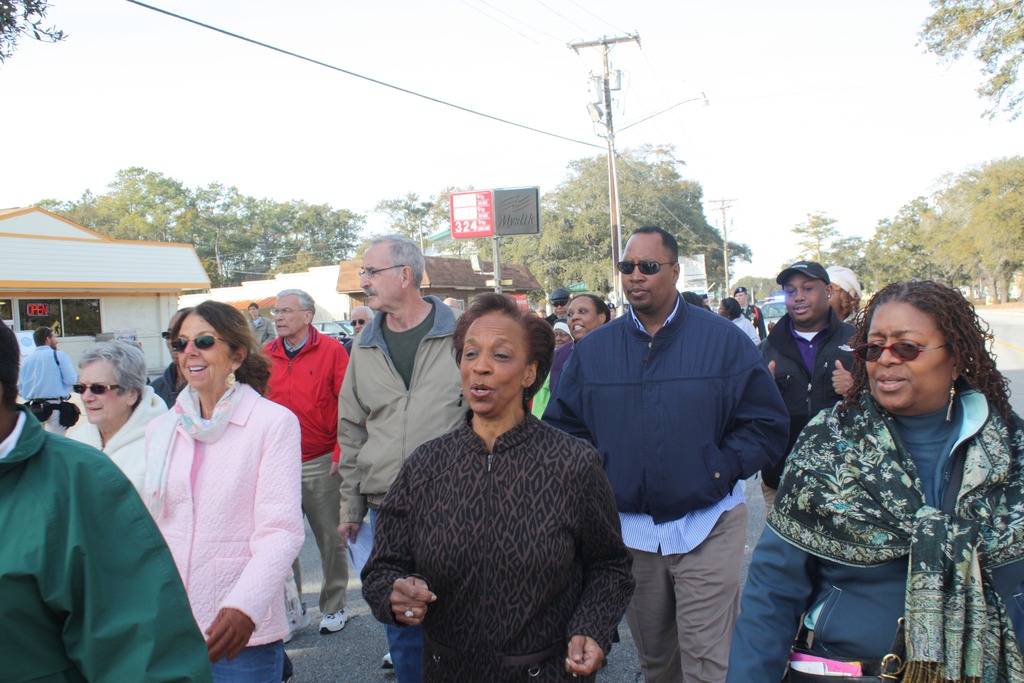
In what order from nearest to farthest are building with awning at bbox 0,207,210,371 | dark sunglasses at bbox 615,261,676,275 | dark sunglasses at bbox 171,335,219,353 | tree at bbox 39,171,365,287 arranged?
1. dark sunglasses at bbox 171,335,219,353
2. dark sunglasses at bbox 615,261,676,275
3. building with awning at bbox 0,207,210,371
4. tree at bbox 39,171,365,287

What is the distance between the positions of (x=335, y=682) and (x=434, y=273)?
3578cm

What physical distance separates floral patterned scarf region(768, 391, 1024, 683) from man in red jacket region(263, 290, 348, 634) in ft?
12.7

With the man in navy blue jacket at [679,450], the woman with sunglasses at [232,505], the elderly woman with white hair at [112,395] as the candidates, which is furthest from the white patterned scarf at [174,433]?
the man in navy blue jacket at [679,450]

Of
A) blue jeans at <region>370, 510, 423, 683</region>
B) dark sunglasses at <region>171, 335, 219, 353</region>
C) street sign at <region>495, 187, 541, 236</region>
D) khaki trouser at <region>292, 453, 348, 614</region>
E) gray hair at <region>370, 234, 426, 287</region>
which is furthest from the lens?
street sign at <region>495, 187, 541, 236</region>

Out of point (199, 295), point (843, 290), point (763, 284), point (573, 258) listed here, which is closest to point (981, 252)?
point (573, 258)

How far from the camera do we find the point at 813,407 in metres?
4.94

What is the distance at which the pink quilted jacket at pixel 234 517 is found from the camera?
2.88m

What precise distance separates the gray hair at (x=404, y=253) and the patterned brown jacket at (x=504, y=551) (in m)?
1.71

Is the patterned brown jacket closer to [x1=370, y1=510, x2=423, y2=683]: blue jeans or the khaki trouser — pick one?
[x1=370, y1=510, x2=423, y2=683]: blue jeans

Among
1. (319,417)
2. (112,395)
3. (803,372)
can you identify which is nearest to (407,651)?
(112,395)

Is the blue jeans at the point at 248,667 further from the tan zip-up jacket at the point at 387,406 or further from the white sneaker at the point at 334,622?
the white sneaker at the point at 334,622

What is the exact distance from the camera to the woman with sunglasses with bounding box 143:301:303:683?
2.88 meters

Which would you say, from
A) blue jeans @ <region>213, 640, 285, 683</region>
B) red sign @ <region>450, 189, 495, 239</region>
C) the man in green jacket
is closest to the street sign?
red sign @ <region>450, 189, 495, 239</region>

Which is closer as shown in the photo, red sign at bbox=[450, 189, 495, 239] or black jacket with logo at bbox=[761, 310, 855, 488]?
black jacket with logo at bbox=[761, 310, 855, 488]
